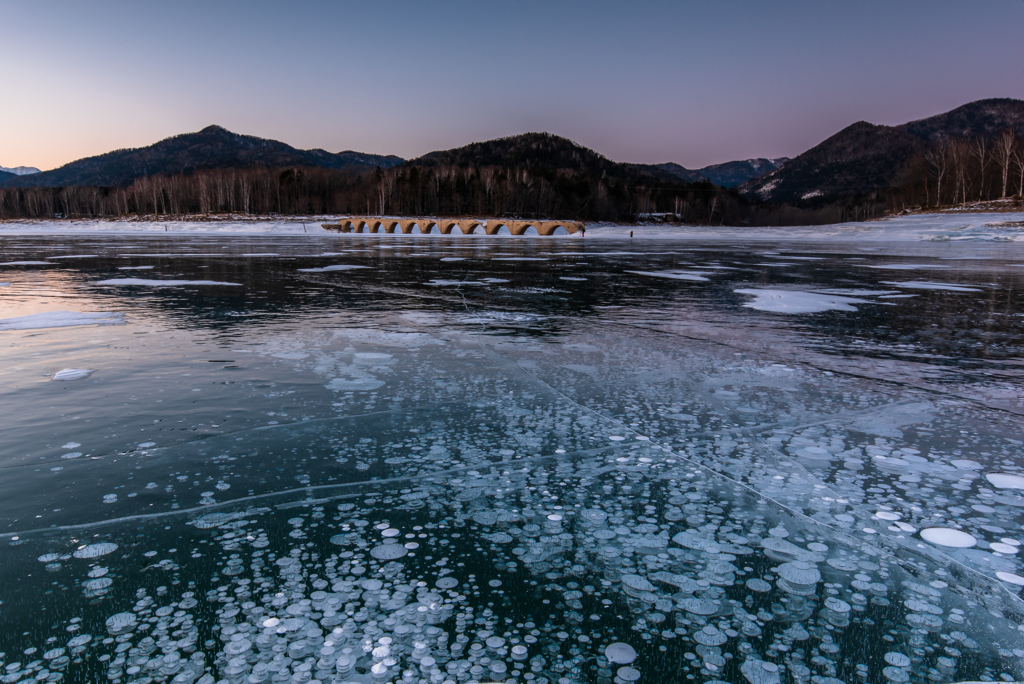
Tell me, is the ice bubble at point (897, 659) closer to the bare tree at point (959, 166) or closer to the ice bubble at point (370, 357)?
the ice bubble at point (370, 357)

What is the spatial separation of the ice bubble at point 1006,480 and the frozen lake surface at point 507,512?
3cm

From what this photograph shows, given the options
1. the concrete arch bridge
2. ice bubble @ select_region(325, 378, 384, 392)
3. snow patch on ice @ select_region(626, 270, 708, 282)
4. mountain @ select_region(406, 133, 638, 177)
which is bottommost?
ice bubble @ select_region(325, 378, 384, 392)

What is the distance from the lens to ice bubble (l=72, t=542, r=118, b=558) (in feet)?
6.72

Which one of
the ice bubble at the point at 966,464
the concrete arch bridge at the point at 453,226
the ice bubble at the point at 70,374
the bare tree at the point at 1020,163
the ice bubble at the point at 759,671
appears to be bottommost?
the ice bubble at the point at 759,671

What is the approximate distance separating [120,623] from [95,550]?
0.53 metres

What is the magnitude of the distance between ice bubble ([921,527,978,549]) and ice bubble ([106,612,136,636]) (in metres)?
2.67

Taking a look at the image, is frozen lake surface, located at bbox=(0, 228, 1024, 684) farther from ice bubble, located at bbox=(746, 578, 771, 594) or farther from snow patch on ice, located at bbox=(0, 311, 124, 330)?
snow patch on ice, located at bbox=(0, 311, 124, 330)

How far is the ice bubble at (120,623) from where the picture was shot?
5.41 feet

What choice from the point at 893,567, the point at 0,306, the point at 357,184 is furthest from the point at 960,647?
the point at 357,184

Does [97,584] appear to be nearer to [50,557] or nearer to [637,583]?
[50,557]

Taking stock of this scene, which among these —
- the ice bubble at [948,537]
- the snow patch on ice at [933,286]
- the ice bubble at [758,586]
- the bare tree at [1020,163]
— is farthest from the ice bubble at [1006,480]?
the bare tree at [1020,163]

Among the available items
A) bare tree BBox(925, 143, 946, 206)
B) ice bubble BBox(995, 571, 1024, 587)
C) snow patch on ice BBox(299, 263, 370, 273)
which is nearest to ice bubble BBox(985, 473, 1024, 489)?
ice bubble BBox(995, 571, 1024, 587)

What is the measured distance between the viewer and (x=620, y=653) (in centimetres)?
158

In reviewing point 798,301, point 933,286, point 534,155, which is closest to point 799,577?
point 798,301
